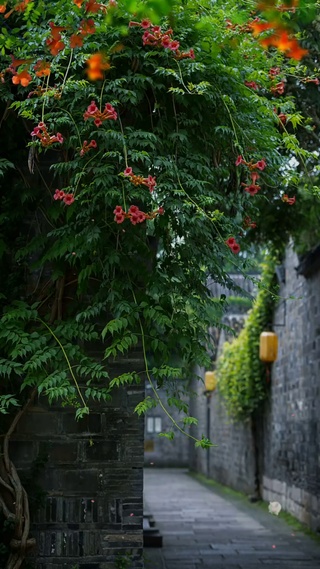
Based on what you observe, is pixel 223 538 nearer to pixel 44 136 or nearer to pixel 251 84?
pixel 251 84

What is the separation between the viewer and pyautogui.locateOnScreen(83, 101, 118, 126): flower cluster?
4.93 metres

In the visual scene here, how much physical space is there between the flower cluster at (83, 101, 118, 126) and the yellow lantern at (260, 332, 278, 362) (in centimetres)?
862

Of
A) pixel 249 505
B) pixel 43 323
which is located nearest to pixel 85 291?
pixel 43 323

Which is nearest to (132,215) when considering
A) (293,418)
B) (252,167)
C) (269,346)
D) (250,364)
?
(252,167)

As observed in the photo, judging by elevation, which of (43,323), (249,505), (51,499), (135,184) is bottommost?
(249,505)

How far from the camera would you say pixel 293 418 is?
12312 mm

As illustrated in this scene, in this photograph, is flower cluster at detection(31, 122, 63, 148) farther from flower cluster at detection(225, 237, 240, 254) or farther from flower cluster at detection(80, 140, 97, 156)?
flower cluster at detection(225, 237, 240, 254)

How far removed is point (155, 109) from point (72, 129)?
558 millimetres

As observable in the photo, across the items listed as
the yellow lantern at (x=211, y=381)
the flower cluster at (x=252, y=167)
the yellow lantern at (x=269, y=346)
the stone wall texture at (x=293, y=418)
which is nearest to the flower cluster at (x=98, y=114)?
the flower cluster at (x=252, y=167)

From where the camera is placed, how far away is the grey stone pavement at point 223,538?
8242 millimetres

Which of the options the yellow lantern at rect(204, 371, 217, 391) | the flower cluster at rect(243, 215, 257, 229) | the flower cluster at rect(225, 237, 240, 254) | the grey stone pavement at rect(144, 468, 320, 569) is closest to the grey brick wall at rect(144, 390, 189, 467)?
the yellow lantern at rect(204, 371, 217, 391)

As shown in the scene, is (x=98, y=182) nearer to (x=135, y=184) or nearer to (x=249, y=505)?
(x=135, y=184)

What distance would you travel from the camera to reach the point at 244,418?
1616cm

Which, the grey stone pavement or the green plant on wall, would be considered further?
the green plant on wall
